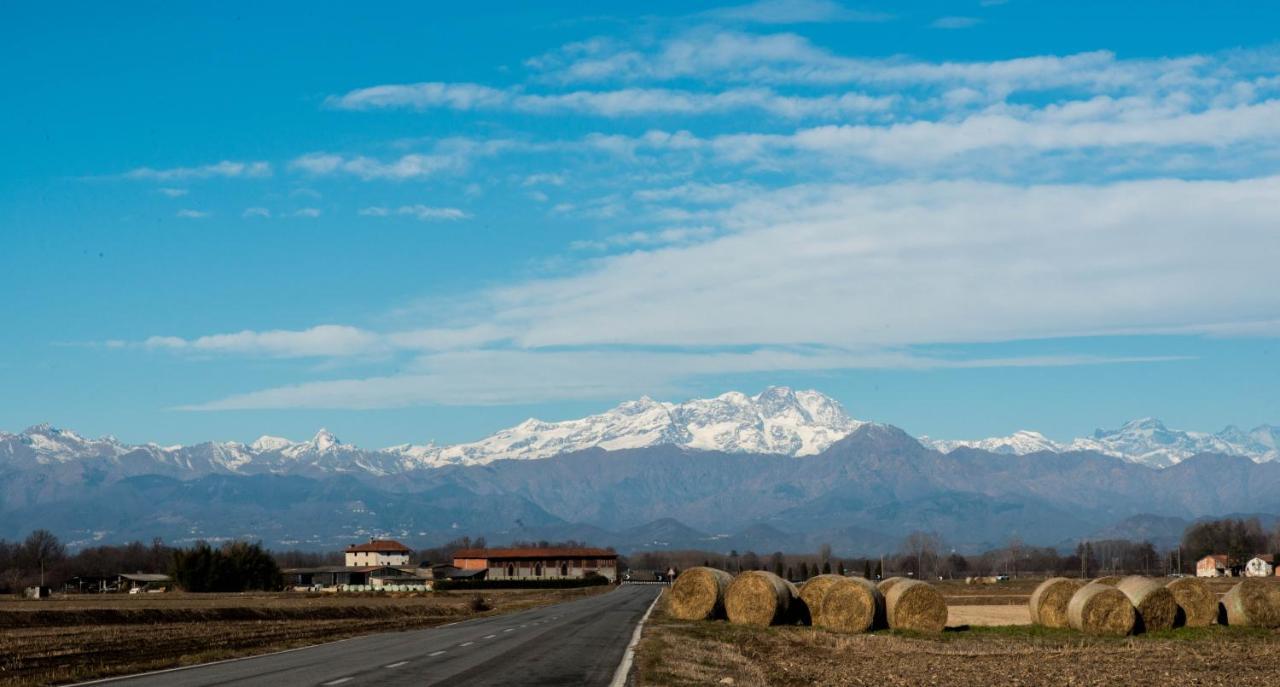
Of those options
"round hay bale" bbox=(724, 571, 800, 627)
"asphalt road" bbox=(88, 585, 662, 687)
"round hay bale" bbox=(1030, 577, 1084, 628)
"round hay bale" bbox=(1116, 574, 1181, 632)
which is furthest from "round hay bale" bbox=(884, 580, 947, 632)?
"asphalt road" bbox=(88, 585, 662, 687)

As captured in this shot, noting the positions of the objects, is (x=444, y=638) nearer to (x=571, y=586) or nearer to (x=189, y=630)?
(x=189, y=630)

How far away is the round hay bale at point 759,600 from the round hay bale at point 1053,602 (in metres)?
9.76

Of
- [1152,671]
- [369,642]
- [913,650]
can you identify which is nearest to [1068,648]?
[913,650]

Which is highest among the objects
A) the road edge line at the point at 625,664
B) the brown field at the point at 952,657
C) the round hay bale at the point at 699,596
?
the round hay bale at the point at 699,596

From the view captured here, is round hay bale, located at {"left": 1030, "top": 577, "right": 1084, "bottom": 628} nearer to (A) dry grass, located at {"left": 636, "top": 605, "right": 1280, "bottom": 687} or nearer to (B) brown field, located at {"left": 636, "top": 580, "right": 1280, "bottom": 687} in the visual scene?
(B) brown field, located at {"left": 636, "top": 580, "right": 1280, "bottom": 687}

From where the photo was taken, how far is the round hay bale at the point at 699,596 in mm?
58812

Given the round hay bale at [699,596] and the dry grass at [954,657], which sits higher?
the round hay bale at [699,596]

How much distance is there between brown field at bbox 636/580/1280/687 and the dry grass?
3 centimetres

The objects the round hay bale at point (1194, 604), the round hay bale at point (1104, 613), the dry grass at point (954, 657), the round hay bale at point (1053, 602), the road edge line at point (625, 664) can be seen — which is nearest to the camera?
the road edge line at point (625, 664)

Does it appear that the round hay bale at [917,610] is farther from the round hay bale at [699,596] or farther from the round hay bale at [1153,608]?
the round hay bale at [699,596]

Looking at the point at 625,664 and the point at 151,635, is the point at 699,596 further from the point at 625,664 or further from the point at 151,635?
the point at 625,664

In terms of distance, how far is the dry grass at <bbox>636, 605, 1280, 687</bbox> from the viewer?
3102cm

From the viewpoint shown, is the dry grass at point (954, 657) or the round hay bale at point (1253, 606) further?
the round hay bale at point (1253, 606)

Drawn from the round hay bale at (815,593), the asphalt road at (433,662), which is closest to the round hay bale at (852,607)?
the round hay bale at (815,593)
